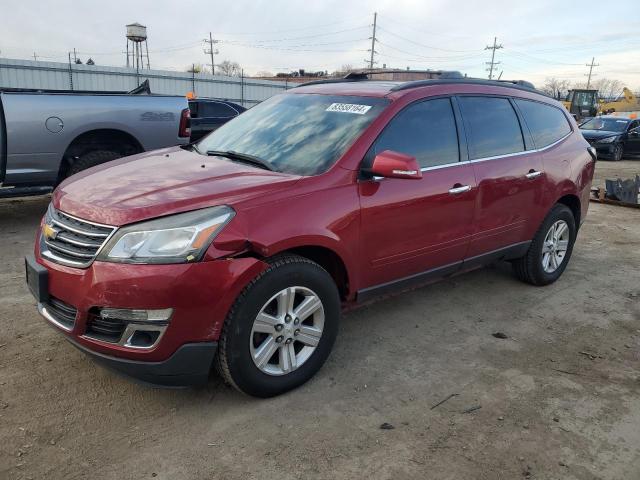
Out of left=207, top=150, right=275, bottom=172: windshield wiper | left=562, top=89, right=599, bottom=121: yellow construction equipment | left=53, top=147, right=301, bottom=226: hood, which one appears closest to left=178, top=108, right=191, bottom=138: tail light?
left=207, top=150, right=275, bottom=172: windshield wiper

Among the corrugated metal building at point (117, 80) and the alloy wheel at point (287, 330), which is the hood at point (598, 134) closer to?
the corrugated metal building at point (117, 80)

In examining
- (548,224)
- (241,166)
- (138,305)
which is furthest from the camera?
(548,224)

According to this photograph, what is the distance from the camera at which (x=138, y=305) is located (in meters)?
2.49

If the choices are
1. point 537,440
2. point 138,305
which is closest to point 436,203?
point 537,440

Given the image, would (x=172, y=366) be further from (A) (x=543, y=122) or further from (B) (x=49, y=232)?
(A) (x=543, y=122)

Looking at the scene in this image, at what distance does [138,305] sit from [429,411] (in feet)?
5.52

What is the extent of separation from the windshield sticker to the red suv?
0.02 m

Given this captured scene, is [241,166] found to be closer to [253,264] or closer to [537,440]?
[253,264]

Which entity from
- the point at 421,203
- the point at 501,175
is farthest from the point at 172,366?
the point at 501,175

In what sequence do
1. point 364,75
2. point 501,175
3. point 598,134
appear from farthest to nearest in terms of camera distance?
point 598,134 → point 364,75 → point 501,175

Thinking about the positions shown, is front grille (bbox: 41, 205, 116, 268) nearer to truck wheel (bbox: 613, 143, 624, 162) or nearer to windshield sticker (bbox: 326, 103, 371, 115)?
windshield sticker (bbox: 326, 103, 371, 115)

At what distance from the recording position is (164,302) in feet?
8.15

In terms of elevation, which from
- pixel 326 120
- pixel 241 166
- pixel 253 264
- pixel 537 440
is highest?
pixel 326 120

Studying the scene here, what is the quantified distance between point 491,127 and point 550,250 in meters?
1.50
